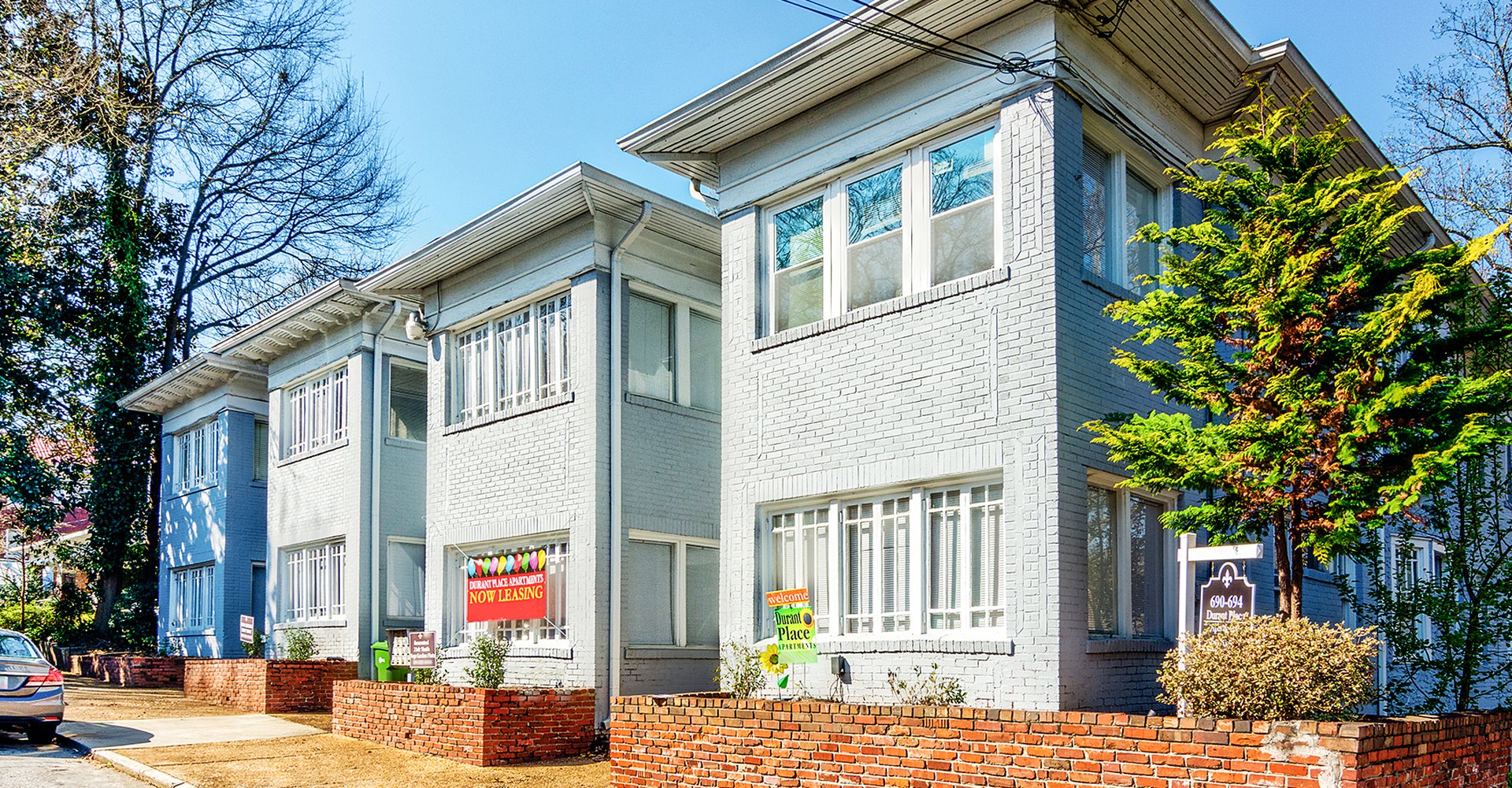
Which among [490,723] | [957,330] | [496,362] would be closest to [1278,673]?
[957,330]

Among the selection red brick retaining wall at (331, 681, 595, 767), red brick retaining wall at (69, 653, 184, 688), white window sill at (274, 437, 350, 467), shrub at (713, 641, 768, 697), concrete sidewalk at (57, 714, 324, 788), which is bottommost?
red brick retaining wall at (69, 653, 184, 688)

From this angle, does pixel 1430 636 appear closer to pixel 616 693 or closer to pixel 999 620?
pixel 999 620

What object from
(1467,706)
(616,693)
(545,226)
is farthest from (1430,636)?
(545,226)

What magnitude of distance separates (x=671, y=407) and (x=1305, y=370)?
7885 mm

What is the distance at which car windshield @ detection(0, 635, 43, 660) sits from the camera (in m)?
14.7

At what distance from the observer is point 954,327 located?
10352 mm

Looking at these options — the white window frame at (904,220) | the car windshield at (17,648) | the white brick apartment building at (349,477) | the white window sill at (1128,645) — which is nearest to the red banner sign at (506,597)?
the white brick apartment building at (349,477)

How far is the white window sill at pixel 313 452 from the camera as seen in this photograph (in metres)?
19.0

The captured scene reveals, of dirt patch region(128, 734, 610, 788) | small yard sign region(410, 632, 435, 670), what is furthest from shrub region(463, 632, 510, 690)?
dirt patch region(128, 734, 610, 788)

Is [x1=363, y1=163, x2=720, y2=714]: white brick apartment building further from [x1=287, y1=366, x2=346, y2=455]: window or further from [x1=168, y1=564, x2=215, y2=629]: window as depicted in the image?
[x1=168, y1=564, x2=215, y2=629]: window

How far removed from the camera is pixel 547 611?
14.4 metres

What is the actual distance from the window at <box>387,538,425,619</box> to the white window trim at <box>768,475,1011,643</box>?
8829 millimetres

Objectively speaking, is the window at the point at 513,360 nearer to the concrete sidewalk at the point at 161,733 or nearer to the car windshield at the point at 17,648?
the concrete sidewalk at the point at 161,733

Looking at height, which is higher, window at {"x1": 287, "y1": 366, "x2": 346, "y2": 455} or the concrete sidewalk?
window at {"x1": 287, "y1": 366, "x2": 346, "y2": 455}
